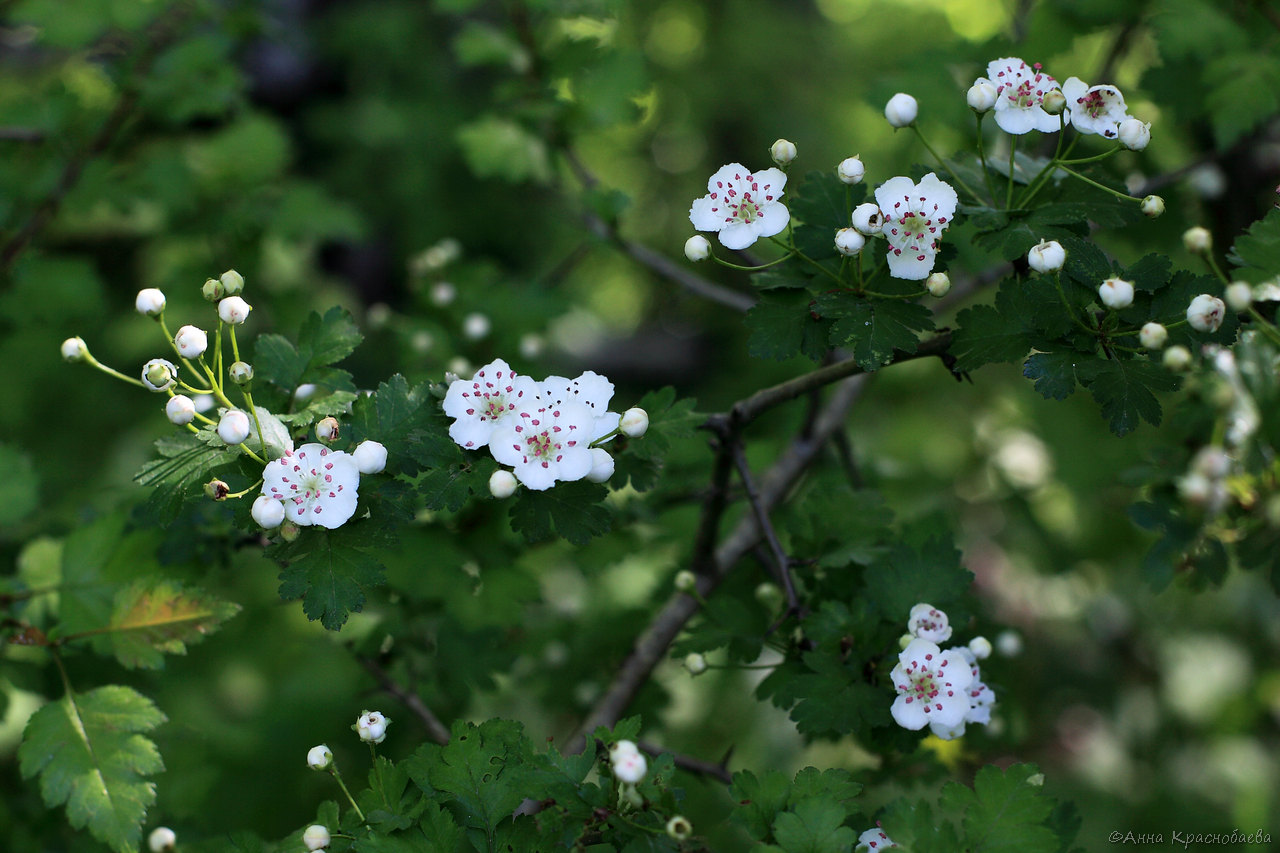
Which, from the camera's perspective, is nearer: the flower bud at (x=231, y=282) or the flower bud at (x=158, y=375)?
the flower bud at (x=158, y=375)

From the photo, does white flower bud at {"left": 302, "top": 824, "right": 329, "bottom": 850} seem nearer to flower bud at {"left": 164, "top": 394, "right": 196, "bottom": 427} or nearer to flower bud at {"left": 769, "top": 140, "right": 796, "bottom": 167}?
flower bud at {"left": 164, "top": 394, "right": 196, "bottom": 427}

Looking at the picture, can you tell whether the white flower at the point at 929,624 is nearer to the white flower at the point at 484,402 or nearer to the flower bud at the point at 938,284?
the flower bud at the point at 938,284

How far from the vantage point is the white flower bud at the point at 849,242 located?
1.37 meters

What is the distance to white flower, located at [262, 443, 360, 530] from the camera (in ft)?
4.29

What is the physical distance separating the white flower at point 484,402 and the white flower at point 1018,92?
0.87 meters

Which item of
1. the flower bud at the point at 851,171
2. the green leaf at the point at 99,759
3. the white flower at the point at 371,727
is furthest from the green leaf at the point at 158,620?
the flower bud at the point at 851,171

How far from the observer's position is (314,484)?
52.2 inches

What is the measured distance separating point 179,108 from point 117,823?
79.5 inches

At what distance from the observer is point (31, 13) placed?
8.65 feet

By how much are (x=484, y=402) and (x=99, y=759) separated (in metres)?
0.99

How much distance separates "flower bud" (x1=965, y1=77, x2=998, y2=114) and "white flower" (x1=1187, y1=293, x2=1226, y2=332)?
43cm

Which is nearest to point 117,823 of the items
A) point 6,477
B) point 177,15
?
point 6,477

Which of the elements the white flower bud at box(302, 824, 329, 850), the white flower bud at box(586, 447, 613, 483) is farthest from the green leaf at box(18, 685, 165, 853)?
the white flower bud at box(586, 447, 613, 483)

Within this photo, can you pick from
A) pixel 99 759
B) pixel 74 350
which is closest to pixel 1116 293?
pixel 74 350
